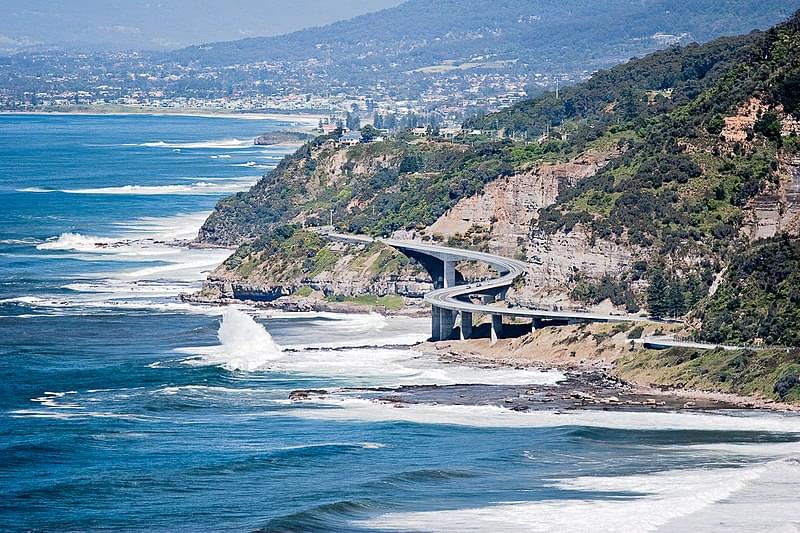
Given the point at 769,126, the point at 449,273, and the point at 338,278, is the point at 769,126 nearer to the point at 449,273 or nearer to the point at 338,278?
the point at 449,273

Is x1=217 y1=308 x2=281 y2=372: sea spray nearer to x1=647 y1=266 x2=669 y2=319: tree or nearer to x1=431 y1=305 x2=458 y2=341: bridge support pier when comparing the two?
x1=431 y1=305 x2=458 y2=341: bridge support pier

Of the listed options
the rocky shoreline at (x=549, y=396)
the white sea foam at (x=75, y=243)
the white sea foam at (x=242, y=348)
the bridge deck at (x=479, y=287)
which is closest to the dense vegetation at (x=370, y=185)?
the bridge deck at (x=479, y=287)

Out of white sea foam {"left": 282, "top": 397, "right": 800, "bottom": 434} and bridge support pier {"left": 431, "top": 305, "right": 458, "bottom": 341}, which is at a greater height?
bridge support pier {"left": 431, "top": 305, "right": 458, "bottom": 341}

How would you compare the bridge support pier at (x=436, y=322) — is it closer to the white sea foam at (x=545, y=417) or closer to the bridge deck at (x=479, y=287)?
the bridge deck at (x=479, y=287)

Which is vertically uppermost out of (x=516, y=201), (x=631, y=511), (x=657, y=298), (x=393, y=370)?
(x=516, y=201)

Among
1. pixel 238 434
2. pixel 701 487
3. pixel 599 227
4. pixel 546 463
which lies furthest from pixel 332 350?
pixel 701 487

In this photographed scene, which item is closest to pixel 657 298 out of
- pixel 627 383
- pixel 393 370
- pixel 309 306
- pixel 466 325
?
pixel 627 383

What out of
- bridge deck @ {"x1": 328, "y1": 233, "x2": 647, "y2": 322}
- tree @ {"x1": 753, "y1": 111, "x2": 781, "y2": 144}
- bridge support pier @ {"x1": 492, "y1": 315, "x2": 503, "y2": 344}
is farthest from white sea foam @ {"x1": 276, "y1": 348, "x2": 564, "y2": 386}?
tree @ {"x1": 753, "y1": 111, "x2": 781, "y2": 144}
